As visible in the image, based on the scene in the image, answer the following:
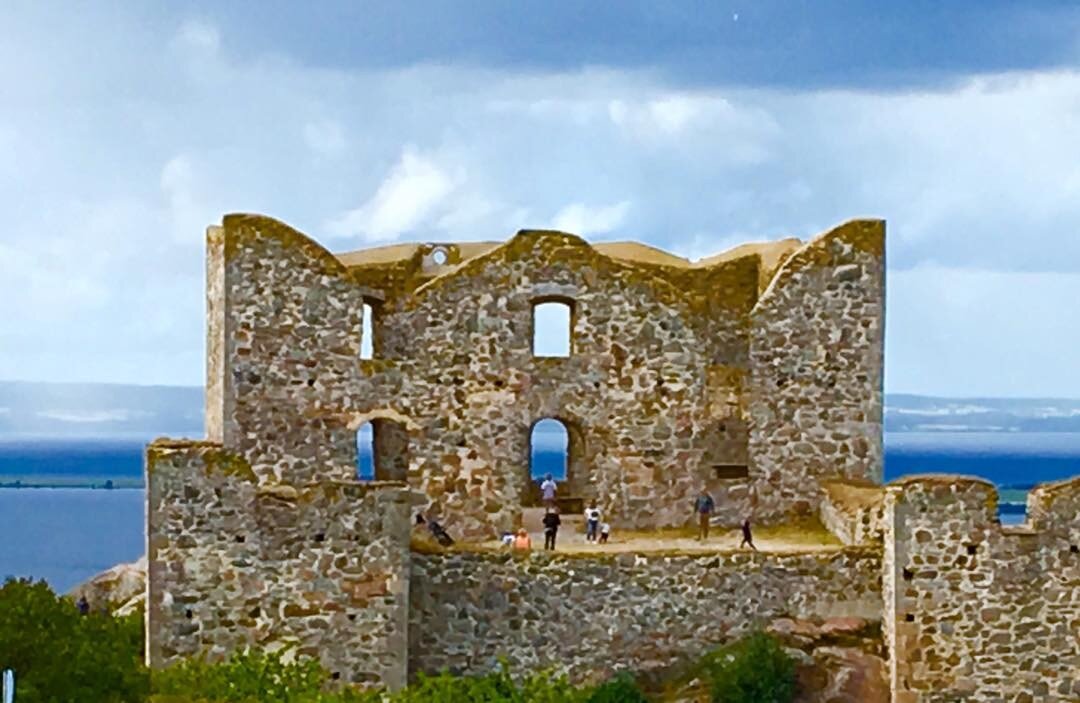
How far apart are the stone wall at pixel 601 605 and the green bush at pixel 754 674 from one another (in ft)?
2.36

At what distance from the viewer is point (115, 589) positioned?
46.1 m

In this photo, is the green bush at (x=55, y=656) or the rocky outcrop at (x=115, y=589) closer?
the green bush at (x=55, y=656)

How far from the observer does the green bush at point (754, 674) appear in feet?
122

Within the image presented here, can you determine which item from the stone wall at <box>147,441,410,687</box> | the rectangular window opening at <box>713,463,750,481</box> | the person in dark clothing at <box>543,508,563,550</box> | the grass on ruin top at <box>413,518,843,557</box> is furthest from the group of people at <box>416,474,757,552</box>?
the stone wall at <box>147,441,410,687</box>

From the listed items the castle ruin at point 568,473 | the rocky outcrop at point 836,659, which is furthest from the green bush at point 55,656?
the rocky outcrop at point 836,659

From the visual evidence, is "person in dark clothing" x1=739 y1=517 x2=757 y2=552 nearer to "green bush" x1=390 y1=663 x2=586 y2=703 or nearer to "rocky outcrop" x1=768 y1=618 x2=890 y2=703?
"rocky outcrop" x1=768 y1=618 x2=890 y2=703

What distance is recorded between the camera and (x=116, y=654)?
32.9m

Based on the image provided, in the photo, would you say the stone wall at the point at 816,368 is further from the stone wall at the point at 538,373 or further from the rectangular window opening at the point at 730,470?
the rectangular window opening at the point at 730,470

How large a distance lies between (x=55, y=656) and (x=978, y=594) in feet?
50.8

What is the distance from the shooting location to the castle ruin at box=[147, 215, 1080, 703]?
36.9 m

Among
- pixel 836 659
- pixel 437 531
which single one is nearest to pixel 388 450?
pixel 437 531

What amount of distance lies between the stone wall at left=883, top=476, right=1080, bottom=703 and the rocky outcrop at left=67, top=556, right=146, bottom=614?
1519 cm

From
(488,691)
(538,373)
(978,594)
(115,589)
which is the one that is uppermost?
(538,373)

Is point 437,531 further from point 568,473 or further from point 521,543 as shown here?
point 568,473
